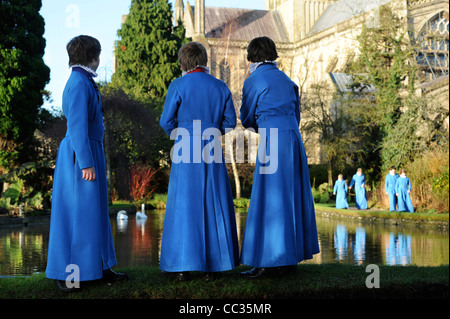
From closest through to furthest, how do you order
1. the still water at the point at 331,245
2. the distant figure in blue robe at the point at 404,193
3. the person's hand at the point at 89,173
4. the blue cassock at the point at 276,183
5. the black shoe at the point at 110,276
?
the person's hand at the point at 89,173 < the black shoe at the point at 110,276 < the blue cassock at the point at 276,183 < the still water at the point at 331,245 < the distant figure in blue robe at the point at 404,193

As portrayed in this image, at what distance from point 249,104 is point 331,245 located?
6.85m

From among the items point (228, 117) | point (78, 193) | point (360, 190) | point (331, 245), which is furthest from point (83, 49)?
point (360, 190)

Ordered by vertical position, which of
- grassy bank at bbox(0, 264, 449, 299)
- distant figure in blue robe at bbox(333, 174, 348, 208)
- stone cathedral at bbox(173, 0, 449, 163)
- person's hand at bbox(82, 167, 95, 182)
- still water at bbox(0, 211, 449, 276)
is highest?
stone cathedral at bbox(173, 0, 449, 163)

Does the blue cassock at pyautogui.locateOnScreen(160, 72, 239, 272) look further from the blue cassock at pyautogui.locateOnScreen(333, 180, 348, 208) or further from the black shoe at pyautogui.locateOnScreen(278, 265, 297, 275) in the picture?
the blue cassock at pyautogui.locateOnScreen(333, 180, 348, 208)

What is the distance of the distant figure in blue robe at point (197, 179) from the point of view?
217 inches

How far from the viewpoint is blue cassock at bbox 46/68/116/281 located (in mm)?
5266

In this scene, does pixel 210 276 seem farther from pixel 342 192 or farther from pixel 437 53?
pixel 437 53

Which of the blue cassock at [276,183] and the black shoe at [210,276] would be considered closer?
the black shoe at [210,276]

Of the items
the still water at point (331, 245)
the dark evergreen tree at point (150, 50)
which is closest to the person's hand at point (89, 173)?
the still water at point (331, 245)

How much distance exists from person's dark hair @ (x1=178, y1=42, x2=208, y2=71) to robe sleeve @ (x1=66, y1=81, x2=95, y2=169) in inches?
41.8

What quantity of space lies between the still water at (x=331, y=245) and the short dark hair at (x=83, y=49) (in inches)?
156

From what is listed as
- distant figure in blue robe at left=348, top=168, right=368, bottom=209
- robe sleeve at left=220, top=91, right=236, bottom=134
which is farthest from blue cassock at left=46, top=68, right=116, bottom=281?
distant figure in blue robe at left=348, top=168, right=368, bottom=209

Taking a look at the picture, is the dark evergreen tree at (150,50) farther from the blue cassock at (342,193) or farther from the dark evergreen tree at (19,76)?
the blue cassock at (342,193)

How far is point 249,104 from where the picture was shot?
19.7ft
